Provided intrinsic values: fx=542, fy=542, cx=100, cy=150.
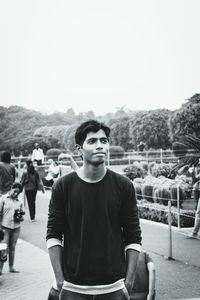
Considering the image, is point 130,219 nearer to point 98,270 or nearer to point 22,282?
point 98,270

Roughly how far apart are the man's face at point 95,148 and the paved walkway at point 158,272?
3.97 metres

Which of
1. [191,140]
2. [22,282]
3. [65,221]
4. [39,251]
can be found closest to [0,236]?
[22,282]

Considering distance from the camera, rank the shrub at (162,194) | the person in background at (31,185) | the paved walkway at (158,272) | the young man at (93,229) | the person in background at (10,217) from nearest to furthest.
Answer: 1. the young man at (93,229)
2. the paved walkway at (158,272)
3. the person in background at (10,217)
4. the person in background at (31,185)
5. the shrub at (162,194)

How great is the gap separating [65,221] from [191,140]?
34.1ft

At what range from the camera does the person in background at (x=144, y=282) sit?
12.4 ft

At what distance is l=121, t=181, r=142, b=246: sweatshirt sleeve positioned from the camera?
10.2 feet

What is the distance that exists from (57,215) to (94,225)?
0.78 ft

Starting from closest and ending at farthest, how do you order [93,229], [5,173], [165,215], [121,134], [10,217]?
[93,229], [10,217], [5,173], [165,215], [121,134]

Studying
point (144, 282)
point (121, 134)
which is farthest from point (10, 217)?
point (121, 134)

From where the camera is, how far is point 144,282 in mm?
3877

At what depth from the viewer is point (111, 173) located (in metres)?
3.16

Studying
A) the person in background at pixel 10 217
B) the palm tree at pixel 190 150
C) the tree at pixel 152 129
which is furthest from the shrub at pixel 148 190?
the tree at pixel 152 129

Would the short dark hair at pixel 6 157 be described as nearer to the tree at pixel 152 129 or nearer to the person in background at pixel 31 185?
the person in background at pixel 31 185

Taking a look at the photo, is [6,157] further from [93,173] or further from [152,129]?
[152,129]
